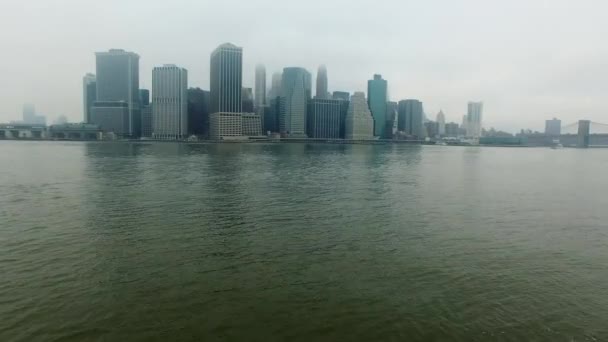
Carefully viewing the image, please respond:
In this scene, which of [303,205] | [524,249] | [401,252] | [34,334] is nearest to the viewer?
[34,334]

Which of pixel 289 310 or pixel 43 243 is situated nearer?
pixel 289 310

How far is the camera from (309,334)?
44.5 ft

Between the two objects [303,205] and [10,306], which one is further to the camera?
[303,205]

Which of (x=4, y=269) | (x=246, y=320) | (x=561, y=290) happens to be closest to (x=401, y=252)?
(x=561, y=290)

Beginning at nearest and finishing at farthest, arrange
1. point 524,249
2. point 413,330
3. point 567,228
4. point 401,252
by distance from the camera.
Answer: point 413,330
point 401,252
point 524,249
point 567,228

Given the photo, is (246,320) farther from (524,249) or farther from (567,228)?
(567,228)

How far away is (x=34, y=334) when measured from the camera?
13047 mm

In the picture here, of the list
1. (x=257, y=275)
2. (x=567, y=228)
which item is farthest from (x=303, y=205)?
(x=567, y=228)

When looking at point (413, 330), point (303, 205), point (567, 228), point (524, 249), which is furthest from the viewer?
point (303, 205)

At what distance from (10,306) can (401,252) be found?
18391mm

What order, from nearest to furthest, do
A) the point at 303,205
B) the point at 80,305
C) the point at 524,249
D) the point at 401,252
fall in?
1. the point at 80,305
2. the point at 401,252
3. the point at 524,249
4. the point at 303,205

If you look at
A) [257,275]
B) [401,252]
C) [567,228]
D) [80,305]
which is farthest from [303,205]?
[80,305]

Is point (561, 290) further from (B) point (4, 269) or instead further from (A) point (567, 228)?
(B) point (4, 269)

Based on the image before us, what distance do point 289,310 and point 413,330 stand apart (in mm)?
4577
